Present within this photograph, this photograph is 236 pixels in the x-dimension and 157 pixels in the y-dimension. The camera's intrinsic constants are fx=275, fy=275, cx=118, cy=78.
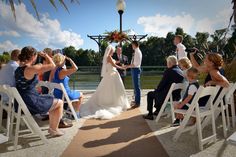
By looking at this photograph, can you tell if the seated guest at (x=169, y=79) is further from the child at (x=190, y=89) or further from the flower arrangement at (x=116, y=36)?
the flower arrangement at (x=116, y=36)

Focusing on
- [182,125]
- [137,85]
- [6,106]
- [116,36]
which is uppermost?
[116,36]

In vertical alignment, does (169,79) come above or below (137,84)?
above

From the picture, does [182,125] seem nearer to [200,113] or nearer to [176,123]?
[200,113]

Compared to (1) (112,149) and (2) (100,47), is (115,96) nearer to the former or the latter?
(1) (112,149)

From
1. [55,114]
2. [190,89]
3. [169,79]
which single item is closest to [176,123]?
[190,89]

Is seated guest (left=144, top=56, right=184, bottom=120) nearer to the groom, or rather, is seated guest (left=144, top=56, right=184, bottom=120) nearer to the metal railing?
the groom

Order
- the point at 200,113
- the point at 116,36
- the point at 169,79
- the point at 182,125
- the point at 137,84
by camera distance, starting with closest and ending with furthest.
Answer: the point at 200,113
the point at 182,125
the point at 169,79
the point at 137,84
the point at 116,36

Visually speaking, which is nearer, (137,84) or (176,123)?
(176,123)

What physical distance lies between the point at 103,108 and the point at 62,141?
275cm

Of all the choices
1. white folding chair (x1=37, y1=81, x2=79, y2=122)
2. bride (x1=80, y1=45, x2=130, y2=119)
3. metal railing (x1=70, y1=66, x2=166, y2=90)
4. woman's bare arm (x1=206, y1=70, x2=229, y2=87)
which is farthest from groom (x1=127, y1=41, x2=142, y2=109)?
metal railing (x1=70, y1=66, x2=166, y2=90)

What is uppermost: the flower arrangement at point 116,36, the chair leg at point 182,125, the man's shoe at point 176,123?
the flower arrangement at point 116,36

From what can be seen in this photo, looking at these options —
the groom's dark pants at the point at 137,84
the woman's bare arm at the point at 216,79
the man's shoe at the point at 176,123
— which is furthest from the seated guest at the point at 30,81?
the groom's dark pants at the point at 137,84

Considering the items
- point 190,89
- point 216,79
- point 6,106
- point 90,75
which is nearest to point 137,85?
point 190,89

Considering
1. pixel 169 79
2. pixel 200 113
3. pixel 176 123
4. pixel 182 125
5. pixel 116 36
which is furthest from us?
pixel 116 36
